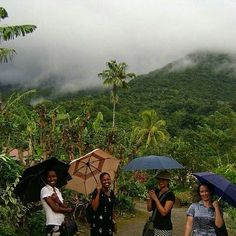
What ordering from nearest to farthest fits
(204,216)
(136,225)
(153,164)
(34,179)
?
(204,216)
(34,179)
(153,164)
(136,225)

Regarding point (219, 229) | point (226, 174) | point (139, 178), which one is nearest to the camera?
point (219, 229)

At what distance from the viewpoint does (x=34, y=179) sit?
16.6 feet

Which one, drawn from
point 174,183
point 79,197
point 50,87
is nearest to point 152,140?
point 174,183

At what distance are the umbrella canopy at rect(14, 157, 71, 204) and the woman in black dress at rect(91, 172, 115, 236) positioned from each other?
0.57 metres

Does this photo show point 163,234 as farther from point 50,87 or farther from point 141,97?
point 50,87

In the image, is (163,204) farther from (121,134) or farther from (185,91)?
(185,91)

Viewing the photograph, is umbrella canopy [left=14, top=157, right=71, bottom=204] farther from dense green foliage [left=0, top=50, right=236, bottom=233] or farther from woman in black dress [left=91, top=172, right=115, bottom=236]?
dense green foliage [left=0, top=50, right=236, bottom=233]

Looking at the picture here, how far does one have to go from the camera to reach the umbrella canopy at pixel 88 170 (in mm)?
6227

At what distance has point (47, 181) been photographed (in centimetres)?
497

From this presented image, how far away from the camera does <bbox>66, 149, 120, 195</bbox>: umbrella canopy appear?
6.23 metres

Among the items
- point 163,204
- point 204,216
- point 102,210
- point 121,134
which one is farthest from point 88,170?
point 121,134

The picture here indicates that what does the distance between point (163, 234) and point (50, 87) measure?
115 metres

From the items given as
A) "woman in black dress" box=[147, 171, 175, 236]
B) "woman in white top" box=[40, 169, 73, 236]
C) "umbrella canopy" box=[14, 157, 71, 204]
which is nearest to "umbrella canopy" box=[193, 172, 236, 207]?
"woman in black dress" box=[147, 171, 175, 236]

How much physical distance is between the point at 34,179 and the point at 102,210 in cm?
86
